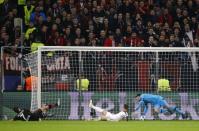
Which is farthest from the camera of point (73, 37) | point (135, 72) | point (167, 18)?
point (167, 18)

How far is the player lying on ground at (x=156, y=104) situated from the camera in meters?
21.3

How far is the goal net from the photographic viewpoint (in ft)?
69.9

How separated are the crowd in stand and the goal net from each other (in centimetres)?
209

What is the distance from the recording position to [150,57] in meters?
21.6

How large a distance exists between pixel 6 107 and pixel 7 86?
29.2 inches

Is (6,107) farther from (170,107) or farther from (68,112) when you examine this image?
(170,107)

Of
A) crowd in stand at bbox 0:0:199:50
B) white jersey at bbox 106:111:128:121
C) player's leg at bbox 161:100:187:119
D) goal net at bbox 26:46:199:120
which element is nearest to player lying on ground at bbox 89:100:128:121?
white jersey at bbox 106:111:128:121

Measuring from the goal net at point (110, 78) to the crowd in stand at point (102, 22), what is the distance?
2091mm

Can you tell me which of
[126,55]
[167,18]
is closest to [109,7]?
[167,18]

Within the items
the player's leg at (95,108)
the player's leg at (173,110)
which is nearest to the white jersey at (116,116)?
the player's leg at (95,108)

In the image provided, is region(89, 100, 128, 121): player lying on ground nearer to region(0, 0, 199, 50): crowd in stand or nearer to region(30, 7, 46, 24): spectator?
region(0, 0, 199, 50): crowd in stand

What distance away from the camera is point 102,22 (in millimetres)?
24984

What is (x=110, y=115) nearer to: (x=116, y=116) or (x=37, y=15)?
(x=116, y=116)

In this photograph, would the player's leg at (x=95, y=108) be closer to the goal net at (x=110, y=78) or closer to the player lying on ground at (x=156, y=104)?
the goal net at (x=110, y=78)
